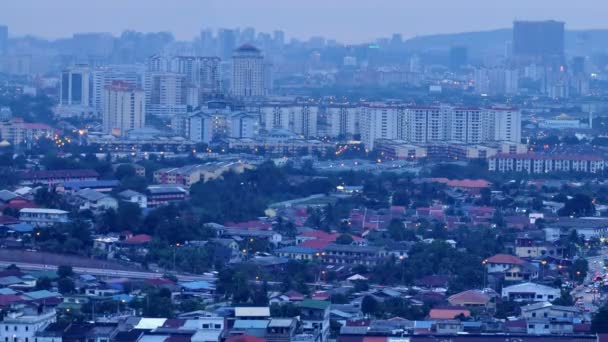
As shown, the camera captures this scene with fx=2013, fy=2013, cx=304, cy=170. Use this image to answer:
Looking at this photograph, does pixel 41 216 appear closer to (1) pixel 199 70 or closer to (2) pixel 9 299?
(2) pixel 9 299

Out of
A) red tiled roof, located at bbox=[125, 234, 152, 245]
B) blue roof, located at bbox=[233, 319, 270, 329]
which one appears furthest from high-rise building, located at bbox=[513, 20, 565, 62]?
blue roof, located at bbox=[233, 319, 270, 329]

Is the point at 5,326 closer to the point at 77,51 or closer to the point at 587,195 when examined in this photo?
the point at 587,195

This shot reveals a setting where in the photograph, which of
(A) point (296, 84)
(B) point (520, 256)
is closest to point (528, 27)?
(A) point (296, 84)

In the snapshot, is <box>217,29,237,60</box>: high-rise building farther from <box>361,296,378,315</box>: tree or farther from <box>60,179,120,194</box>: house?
<box>361,296,378,315</box>: tree

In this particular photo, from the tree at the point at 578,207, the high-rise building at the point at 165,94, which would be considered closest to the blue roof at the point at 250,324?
the tree at the point at 578,207

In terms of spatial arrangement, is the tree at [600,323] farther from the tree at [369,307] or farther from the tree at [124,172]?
the tree at [124,172]
